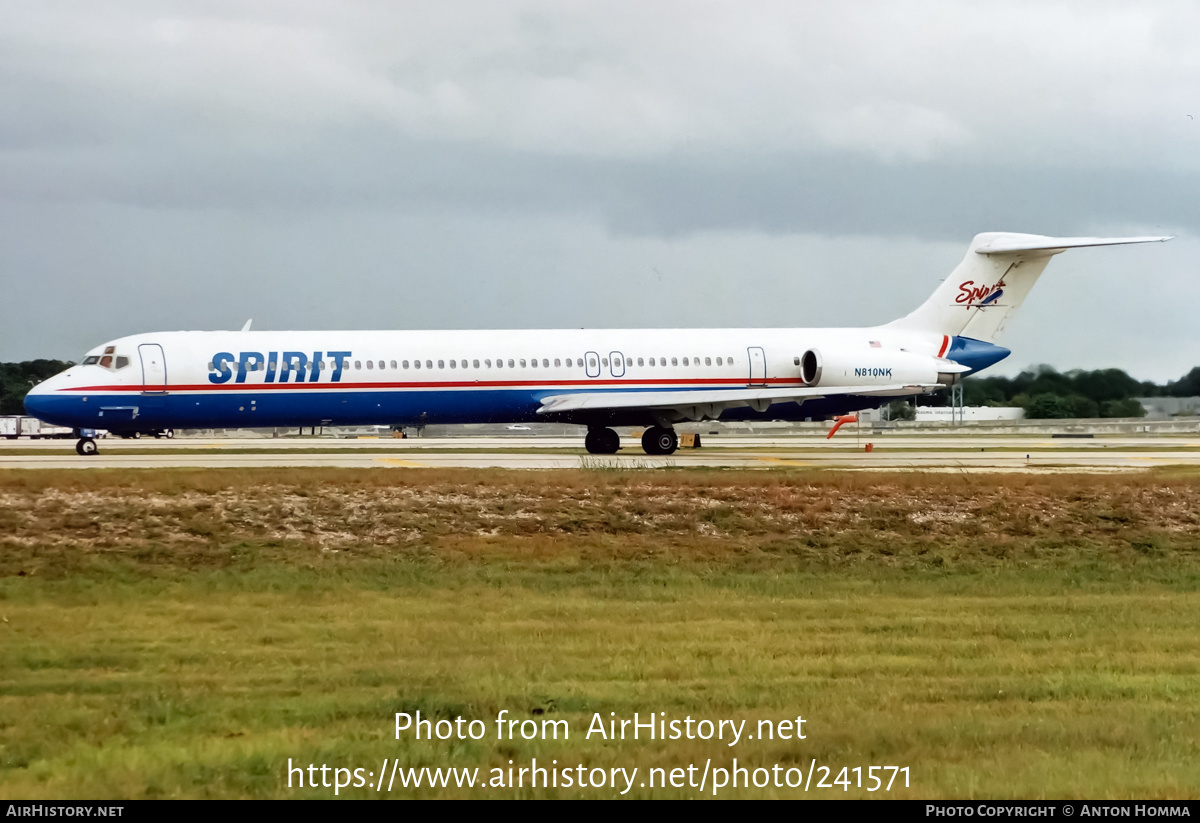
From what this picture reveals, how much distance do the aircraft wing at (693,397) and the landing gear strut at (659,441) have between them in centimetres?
109

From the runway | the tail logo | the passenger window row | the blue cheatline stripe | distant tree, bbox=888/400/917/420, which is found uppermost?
the tail logo

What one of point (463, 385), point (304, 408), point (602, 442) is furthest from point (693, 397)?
point (304, 408)

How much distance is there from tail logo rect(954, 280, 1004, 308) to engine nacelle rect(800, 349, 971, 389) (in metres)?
3.14

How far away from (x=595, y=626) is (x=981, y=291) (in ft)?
110

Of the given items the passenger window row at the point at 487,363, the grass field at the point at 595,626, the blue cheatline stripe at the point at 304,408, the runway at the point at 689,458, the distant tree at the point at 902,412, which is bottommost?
the grass field at the point at 595,626

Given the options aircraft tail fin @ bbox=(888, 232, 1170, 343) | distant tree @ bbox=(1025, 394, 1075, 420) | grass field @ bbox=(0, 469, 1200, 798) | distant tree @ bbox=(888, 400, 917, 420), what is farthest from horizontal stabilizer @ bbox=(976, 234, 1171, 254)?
distant tree @ bbox=(888, 400, 917, 420)

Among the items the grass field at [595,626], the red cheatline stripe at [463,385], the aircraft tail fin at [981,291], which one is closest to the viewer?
the grass field at [595,626]

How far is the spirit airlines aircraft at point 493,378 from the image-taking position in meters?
37.7

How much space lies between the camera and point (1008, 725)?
A: 33.7 feet

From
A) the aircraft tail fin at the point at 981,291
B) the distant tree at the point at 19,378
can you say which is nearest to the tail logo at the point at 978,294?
the aircraft tail fin at the point at 981,291

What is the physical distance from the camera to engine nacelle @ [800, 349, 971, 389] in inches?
1613

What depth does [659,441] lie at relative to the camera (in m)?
40.1

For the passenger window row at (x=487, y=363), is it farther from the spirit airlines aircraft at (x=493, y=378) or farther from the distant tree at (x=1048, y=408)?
the distant tree at (x=1048, y=408)

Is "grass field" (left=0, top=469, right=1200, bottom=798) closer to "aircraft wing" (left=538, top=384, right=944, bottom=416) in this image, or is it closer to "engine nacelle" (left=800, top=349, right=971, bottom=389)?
"aircraft wing" (left=538, top=384, right=944, bottom=416)
